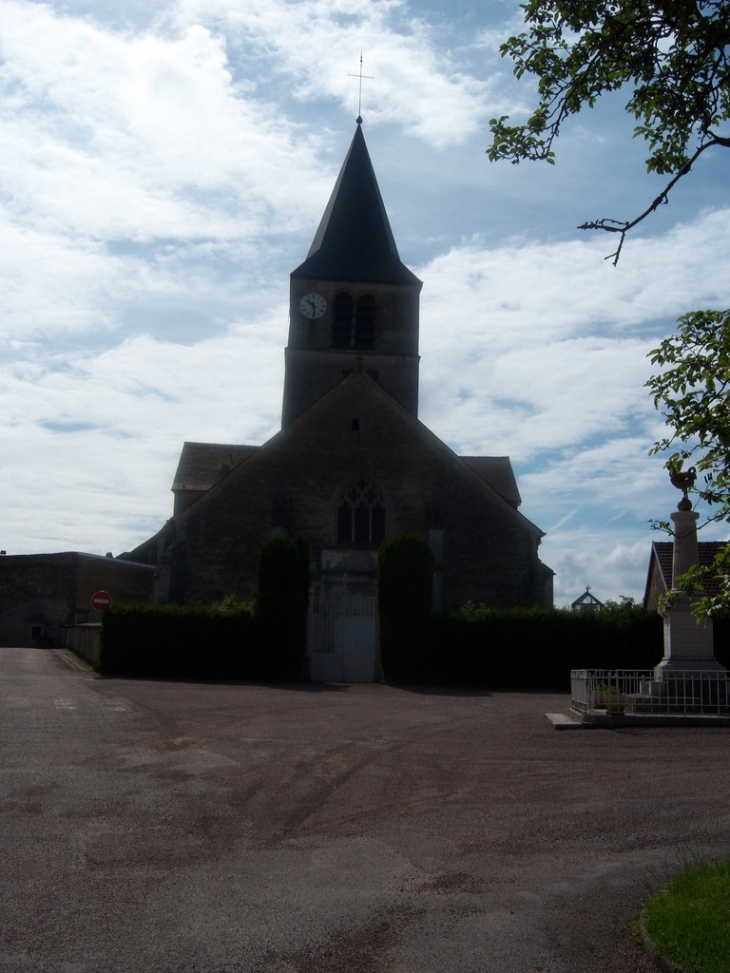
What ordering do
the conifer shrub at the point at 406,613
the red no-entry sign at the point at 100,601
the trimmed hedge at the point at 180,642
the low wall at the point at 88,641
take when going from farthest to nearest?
the red no-entry sign at the point at 100,601 < the low wall at the point at 88,641 < the conifer shrub at the point at 406,613 < the trimmed hedge at the point at 180,642

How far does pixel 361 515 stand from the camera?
91.5 feet

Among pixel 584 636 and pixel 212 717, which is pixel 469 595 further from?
pixel 212 717

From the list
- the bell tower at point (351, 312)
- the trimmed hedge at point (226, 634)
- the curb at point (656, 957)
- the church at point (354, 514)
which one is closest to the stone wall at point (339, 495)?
the church at point (354, 514)

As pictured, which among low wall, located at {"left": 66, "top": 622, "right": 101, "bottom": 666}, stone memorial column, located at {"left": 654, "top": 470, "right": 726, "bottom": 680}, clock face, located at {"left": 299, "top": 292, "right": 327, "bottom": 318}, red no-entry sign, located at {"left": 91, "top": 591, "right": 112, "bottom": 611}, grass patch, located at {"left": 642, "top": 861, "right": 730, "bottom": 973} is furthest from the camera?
clock face, located at {"left": 299, "top": 292, "right": 327, "bottom": 318}

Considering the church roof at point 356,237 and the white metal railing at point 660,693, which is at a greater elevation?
the church roof at point 356,237

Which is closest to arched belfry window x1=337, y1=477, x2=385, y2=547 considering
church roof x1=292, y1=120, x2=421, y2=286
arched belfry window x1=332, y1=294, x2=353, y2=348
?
arched belfry window x1=332, y1=294, x2=353, y2=348

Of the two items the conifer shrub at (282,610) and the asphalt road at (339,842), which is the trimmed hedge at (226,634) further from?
the asphalt road at (339,842)

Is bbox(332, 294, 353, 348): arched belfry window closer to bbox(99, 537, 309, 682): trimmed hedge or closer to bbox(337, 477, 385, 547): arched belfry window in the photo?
bbox(337, 477, 385, 547): arched belfry window

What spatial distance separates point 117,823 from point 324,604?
15.8 m

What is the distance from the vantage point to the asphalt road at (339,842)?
4574 mm

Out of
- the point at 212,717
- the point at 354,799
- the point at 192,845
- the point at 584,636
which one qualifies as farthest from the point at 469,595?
the point at 192,845

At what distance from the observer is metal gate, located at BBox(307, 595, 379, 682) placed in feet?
72.9

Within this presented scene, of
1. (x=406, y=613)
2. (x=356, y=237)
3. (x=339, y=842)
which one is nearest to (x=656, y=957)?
(x=339, y=842)

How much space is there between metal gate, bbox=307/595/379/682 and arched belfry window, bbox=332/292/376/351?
14.7 metres
